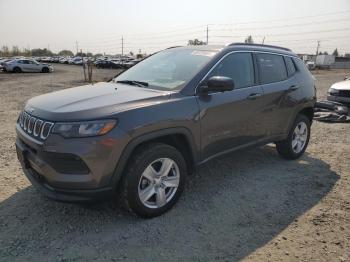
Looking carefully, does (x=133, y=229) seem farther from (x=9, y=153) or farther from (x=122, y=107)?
(x=9, y=153)

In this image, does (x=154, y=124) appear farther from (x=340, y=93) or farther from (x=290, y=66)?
(x=340, y=93)

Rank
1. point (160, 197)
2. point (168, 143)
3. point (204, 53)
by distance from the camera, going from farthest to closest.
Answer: point (204, 53) → point (168, 143) → point (160, 197)

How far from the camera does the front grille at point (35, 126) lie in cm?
319

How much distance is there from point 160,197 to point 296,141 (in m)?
3.06

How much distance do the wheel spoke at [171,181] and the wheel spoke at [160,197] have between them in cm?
8

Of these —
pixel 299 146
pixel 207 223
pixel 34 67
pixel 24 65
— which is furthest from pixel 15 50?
pixel 207 223

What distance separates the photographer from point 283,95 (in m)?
5.14

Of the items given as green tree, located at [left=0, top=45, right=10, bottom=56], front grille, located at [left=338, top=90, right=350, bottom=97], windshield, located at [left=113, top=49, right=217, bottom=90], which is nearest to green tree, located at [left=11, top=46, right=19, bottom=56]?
green tree, located at [left=0, top=45, right=10, bottom=56]

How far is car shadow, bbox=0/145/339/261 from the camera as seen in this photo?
3141 millimetres

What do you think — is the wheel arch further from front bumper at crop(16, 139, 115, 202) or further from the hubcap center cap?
the hubcap center cap

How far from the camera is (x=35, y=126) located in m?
3.35

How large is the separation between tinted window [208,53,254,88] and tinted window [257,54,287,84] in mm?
244

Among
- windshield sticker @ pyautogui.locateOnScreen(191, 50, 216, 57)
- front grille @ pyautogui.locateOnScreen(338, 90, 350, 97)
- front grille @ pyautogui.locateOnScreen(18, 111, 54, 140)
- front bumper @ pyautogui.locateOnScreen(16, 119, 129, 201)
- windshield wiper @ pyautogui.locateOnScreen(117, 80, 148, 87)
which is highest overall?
windshield sticker @ pyautogui.locateOnScreen(191, 50, 216, 57)

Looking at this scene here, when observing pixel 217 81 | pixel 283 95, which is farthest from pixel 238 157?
pixel 217 81
